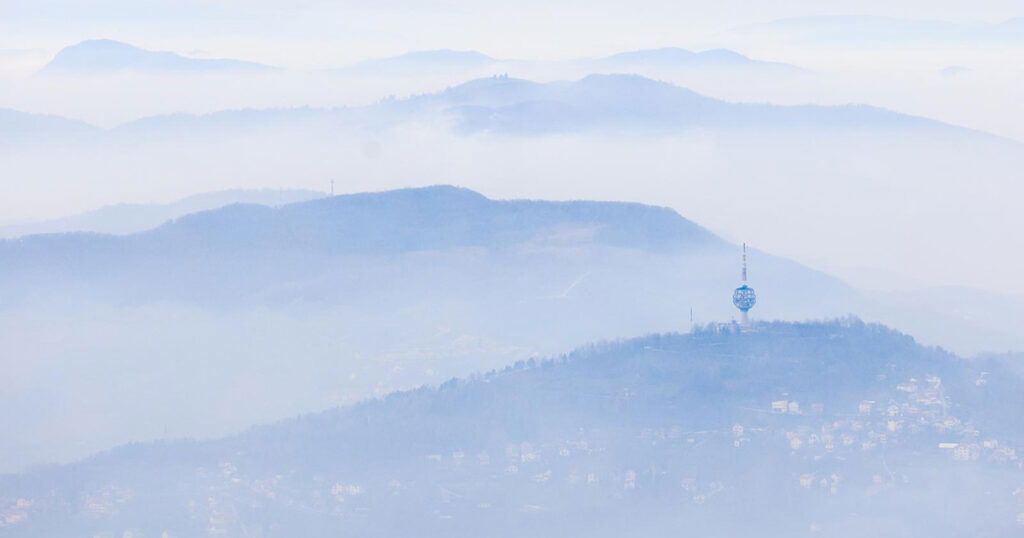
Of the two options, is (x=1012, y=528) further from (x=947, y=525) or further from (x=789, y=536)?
(x=789, y=536)

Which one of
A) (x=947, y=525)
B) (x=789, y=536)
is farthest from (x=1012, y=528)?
(x=789, y=536)

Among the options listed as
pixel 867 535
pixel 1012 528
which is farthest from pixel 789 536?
pixel 1012 528

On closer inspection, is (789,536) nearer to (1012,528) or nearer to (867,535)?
(867,535)
